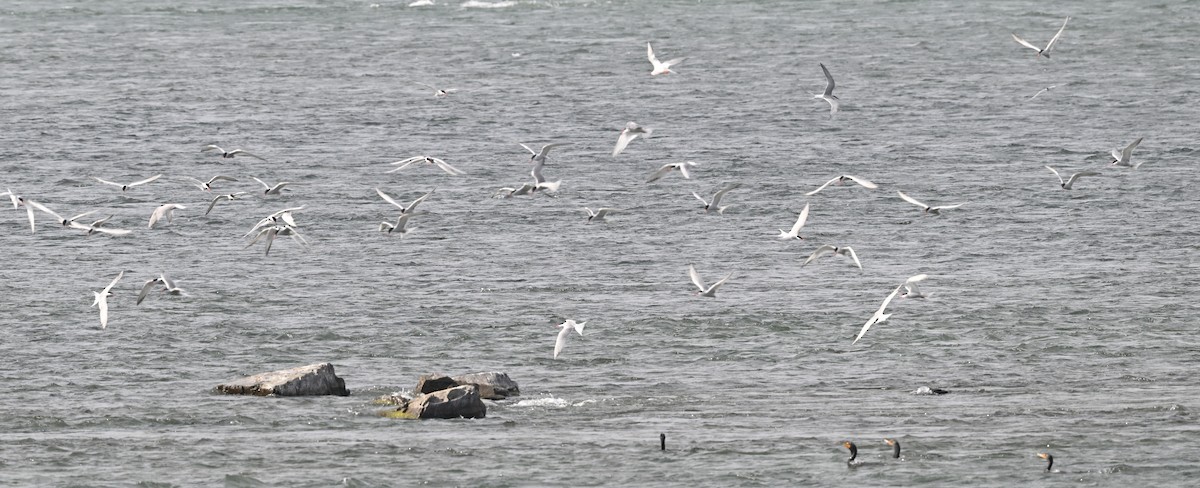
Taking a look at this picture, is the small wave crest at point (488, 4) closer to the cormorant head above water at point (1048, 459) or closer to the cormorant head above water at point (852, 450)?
the cormorant head above water at point (852, 450)

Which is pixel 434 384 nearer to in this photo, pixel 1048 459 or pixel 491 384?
pixel 491 384

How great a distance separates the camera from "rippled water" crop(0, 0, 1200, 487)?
1389 inches

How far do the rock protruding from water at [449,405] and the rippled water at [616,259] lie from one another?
43cm

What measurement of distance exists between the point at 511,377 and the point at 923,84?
2281 inches

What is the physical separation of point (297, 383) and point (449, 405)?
375 cm

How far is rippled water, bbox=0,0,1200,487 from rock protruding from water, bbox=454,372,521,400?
27.0 inches

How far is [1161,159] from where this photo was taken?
75.2 meters

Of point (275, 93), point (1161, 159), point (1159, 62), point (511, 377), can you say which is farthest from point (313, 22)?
point (511, 377)

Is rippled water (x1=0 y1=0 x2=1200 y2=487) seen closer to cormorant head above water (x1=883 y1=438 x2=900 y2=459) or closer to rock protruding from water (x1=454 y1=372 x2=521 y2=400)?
cormorant head above water (x1=883 y1=438 x2=900 y2=459)

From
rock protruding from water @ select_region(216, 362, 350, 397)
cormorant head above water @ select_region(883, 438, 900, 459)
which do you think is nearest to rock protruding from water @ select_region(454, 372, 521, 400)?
rock protruding from water @ select_region(216, 362, 350, 397)

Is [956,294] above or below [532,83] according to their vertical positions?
below

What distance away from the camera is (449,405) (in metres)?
36.9

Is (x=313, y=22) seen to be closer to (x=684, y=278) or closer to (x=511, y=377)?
(x=684, y=278)

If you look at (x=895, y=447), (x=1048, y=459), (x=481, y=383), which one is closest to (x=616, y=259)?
(x=481, y=383)
